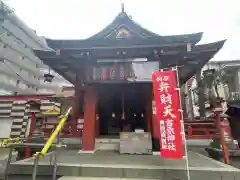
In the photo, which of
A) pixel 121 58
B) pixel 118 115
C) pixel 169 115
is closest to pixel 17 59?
pixel 118 115

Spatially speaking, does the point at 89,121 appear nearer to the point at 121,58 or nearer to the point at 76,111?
the point at 76,111

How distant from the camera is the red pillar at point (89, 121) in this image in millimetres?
7938

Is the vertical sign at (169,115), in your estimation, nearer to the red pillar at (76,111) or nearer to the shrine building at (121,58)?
the shrine building at (121,58)

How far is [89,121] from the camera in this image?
317 inches

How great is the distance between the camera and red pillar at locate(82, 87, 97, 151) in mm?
7938

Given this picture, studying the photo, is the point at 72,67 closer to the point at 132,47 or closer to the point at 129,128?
the point at 132,47

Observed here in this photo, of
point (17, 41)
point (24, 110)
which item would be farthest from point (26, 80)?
point (24, 110)

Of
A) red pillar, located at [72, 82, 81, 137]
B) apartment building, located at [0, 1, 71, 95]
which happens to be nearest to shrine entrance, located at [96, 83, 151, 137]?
red pillar, located at [72, 82, 81, 137]

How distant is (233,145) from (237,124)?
117 inches

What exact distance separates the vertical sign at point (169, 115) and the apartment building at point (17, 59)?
21.0 m

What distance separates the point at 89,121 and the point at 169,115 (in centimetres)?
437

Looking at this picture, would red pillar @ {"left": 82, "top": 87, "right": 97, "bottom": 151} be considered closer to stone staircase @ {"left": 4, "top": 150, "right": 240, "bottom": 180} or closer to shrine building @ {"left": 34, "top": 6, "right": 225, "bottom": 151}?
shrine building @ {"left": 34, "top": 6, "right": 225, "bottom": 151}

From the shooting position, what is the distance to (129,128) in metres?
14.0

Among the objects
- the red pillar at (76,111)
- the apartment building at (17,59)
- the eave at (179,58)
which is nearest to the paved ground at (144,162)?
the red pillar at (76,111)
